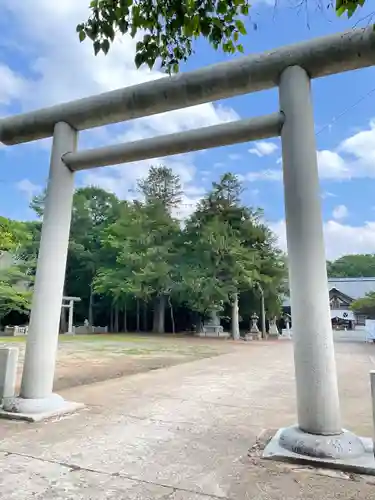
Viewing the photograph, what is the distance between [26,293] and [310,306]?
62.5 feet

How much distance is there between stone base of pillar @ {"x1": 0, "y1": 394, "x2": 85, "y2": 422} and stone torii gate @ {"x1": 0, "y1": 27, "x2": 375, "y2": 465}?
1 centimetres

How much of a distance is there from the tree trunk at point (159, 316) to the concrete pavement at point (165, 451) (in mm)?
20765

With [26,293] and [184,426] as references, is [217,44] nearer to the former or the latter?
[184,426]

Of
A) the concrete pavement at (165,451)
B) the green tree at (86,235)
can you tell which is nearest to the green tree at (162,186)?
the green tree at (86,235)

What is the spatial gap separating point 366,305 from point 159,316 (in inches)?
558

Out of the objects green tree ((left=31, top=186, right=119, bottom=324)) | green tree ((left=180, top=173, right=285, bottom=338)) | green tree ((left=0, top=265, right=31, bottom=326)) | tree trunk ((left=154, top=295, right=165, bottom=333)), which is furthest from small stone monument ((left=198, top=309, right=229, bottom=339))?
green tree ((left=0, top=265, right=31, bottom=326))

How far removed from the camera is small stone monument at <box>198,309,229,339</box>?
24844mm

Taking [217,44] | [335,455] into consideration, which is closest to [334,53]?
[217,44]

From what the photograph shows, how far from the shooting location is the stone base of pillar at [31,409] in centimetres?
379

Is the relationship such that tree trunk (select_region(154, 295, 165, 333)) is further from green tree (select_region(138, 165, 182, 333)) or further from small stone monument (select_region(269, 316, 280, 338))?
small stone monument (select_region(269, 316, 280, 338))

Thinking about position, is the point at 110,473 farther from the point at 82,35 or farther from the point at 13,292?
the point at 13,292

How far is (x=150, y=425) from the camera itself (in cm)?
384

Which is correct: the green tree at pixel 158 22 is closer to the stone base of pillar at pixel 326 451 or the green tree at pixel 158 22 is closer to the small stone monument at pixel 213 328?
the stone base of pillar at pixel 326 451

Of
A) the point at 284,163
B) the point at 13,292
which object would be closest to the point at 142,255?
the point at 13,292
